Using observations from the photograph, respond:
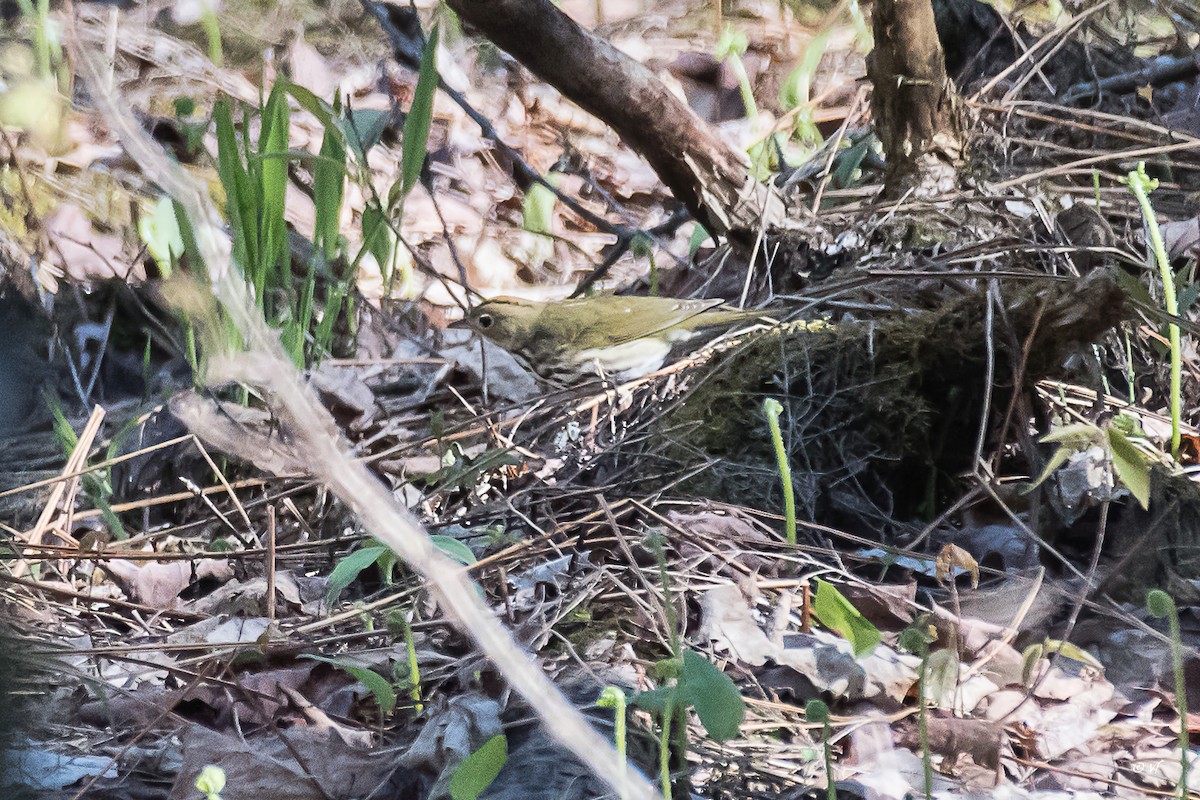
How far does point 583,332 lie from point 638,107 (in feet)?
2.63

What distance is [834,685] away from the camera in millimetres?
1766

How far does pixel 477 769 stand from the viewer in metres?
1.28

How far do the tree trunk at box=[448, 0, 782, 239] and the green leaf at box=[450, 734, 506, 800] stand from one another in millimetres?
2104

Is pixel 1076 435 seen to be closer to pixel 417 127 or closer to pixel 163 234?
pixel 417 127

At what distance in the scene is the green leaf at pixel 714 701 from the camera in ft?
4.21

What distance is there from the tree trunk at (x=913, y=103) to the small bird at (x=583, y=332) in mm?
761

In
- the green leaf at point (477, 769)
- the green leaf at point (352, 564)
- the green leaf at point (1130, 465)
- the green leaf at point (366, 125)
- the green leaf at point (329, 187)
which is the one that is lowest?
the green leaf at point (477, 769)

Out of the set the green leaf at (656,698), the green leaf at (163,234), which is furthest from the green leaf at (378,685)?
the green leaf at (163,234)

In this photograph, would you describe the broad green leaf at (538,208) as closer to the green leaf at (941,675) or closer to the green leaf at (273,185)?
the green leaf at (273,185)

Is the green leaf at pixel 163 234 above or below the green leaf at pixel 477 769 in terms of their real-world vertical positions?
above

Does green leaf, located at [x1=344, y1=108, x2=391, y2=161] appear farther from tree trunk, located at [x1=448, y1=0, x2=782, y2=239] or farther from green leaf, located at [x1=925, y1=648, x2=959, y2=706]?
green leaf, located at [x1=925, y1=648, x2=959, y2=706]

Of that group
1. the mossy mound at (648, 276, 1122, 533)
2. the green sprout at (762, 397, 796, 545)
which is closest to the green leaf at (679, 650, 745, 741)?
the green sprout at (762, 397, 796, 545)

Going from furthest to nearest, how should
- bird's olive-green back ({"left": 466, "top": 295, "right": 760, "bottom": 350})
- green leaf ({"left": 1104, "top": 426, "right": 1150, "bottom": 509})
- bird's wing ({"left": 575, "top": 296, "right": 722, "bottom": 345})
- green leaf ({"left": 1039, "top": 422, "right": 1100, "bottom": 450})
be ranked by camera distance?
1. bird's olive-green back ({"left": 466, "top": 295, "right": 760, "bottom": 350})
2. bird's wing ({"left": 575, "top": 296, "right": 722, "bottom": 345})
3. green leaf ({"left": 1039, "top": 422, "right": 1100, "bottom": 450})
4. green leaf ({"left": 1104, "top": 426, "right": 1150, "bottom": 509})

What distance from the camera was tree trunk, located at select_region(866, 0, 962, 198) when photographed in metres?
3.14
